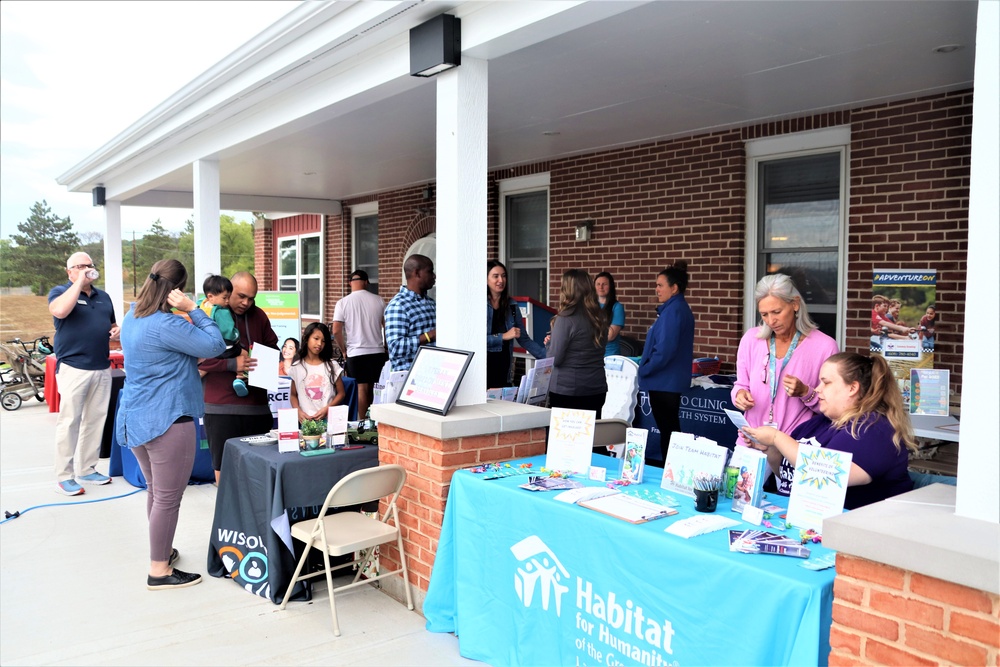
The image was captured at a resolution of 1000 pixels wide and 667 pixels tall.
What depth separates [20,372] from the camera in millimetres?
10531

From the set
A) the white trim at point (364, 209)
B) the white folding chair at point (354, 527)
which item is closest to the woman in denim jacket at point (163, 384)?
the white folding chair at point (354, 527)

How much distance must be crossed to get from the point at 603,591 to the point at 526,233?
6733 millimetres

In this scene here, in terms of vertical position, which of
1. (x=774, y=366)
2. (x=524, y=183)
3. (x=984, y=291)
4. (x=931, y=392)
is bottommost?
(x=931, y=392)

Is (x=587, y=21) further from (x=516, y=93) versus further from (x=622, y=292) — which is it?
(x=622, y=292)

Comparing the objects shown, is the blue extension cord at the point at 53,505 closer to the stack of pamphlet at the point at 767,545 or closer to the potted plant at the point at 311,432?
the potted plant at the point at 311,432

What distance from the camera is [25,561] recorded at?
14.4ft

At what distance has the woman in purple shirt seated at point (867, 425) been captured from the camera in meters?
2.44

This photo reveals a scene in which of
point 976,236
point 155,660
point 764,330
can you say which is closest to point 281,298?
point 155,660

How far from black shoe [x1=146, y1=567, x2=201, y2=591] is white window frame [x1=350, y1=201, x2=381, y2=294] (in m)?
8.09

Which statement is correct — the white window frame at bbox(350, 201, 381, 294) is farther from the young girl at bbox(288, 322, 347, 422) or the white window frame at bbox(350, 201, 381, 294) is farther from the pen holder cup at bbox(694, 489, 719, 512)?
the pen holder cup at bbox(694, 489, 719, 512)

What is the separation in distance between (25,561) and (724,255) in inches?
223

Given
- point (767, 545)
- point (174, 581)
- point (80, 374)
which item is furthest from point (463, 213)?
point (80, 374)

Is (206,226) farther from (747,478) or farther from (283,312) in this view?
(747,478)

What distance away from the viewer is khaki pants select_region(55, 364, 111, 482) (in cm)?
589
